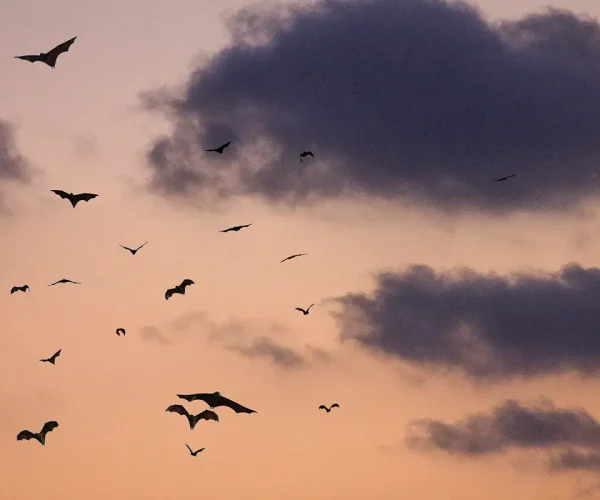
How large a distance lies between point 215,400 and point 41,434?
14497 millimetres

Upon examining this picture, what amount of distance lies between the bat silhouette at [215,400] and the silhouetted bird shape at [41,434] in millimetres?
13280

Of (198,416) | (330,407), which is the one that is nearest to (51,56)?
(198,416)

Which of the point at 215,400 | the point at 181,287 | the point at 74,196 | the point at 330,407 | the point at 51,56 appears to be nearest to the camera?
the point at 51,56

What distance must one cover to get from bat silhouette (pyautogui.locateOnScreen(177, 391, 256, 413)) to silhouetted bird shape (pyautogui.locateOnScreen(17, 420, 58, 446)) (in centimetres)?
1328

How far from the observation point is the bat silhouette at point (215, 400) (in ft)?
165

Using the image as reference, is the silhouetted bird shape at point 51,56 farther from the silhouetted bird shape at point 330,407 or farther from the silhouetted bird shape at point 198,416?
the silhouetted bird shape at point 330,407

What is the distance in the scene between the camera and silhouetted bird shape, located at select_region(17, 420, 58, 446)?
2384 inches

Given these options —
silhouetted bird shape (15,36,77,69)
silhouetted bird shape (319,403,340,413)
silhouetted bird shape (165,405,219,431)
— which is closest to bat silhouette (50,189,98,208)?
silhouetted bird shape (15,36,77,69)

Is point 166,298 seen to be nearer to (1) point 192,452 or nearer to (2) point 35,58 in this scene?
(1) point 192,452

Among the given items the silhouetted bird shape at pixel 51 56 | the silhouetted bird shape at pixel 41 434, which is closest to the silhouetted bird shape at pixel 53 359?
the silhouetted bird shape at pixel 41 434

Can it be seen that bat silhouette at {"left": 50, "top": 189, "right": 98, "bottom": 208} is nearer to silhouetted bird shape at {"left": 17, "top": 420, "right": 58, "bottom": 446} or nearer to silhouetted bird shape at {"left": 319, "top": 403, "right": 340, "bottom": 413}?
silhouetted bird shape at {"left": 17, "top": 420, "right": 58, "bottom": 446}

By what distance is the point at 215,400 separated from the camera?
5169cm

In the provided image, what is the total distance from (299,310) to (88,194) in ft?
98.9

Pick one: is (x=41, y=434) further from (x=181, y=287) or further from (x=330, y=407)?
(x=330, y=407)
